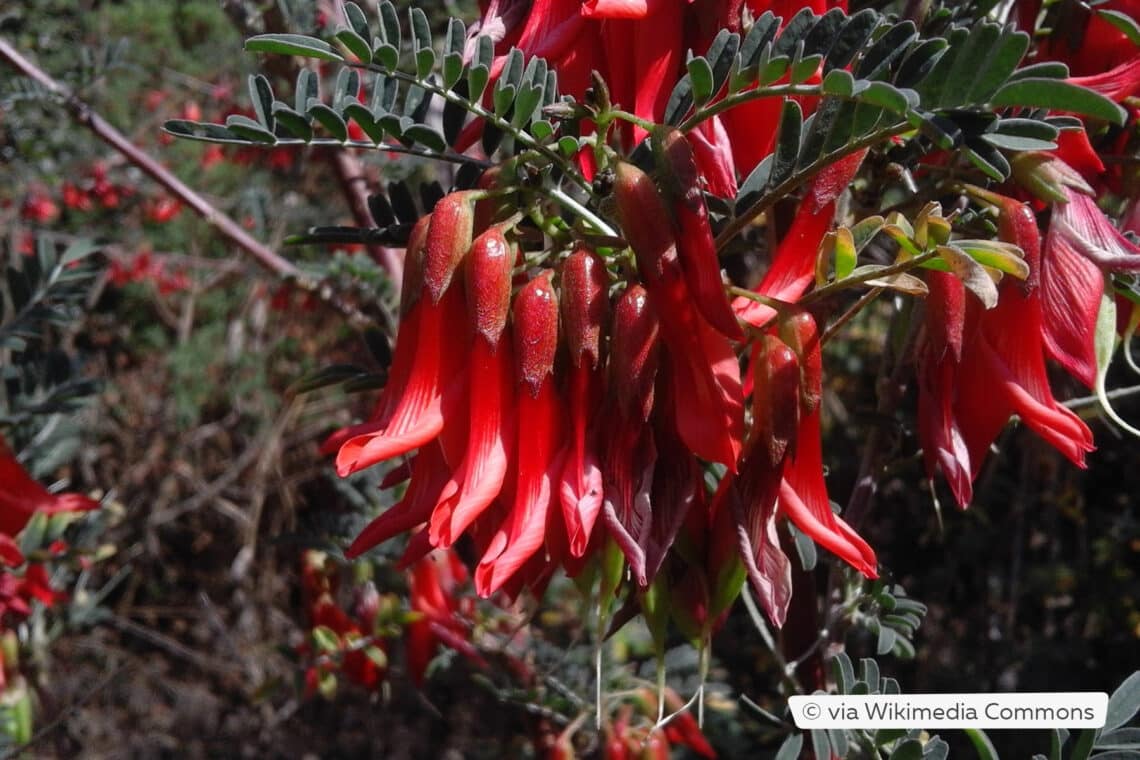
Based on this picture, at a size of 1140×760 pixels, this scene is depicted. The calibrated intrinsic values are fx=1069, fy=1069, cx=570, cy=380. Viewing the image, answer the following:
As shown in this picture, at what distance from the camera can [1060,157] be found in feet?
2.13

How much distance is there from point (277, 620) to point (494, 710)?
1420mm

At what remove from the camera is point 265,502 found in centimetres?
343

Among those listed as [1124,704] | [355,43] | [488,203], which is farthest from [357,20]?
[1124,704]

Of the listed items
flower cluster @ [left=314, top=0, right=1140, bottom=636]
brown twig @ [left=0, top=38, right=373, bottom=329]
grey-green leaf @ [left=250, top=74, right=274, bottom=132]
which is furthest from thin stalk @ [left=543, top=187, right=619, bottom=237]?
brown twig @ [left=0, top=38, right=373, bottom=329]

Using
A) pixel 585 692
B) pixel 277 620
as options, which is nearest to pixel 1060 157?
pixel 585 692

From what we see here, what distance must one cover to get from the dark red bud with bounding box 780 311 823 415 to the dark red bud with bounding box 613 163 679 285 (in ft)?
0.24

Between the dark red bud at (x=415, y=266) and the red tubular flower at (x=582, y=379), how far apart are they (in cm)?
9

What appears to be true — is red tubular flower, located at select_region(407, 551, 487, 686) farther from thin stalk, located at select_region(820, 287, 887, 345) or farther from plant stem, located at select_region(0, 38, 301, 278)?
thin stalk, located at select_region(820, 287, 887, 345)

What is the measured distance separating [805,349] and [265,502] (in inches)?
121

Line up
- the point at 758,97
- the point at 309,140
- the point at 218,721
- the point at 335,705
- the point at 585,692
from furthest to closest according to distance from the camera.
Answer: the point at 218,721
the point at 335,705
the point at 585,692
the point at 309,140
the point at 758,97

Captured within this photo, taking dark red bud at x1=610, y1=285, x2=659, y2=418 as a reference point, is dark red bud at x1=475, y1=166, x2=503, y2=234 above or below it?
above

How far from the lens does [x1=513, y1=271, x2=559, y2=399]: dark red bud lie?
1.94 ft

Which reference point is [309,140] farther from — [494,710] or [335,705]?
A: [335,705]

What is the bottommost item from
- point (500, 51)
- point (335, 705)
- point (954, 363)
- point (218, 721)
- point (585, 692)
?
point (218, 721)
